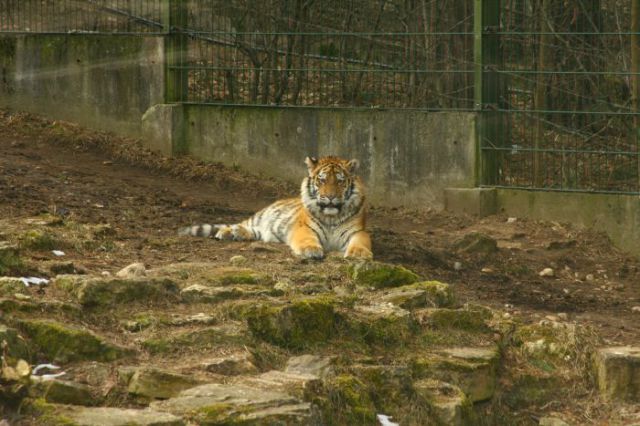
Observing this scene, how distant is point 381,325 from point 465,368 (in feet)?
1.79

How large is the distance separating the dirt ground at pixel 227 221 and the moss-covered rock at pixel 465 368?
1189mm

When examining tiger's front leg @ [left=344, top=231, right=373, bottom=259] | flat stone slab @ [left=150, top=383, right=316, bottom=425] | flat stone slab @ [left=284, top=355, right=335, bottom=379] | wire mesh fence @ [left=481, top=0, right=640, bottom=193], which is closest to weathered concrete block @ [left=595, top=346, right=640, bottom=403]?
flat stone slab @ [left=284, top=355, right=335, bottom=379]

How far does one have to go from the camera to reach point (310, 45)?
41.7 ft

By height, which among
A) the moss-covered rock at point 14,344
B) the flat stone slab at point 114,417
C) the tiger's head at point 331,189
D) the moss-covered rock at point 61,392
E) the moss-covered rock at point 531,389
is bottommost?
the moss-covered rock at point 531,389

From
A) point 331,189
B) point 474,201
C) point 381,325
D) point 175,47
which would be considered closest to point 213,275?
point 381,325

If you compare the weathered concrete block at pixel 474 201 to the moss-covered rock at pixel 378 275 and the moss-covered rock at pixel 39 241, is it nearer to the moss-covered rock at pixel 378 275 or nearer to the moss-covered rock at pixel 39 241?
the moss-covered rock at pixel 378 275

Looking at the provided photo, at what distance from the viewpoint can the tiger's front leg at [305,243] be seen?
30.3ft

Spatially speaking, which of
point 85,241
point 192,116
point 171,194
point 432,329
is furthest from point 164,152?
point 432,329

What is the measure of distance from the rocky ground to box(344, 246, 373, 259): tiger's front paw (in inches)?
4.9

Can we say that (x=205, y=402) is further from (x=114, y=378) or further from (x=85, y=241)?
(x=85, y=241)

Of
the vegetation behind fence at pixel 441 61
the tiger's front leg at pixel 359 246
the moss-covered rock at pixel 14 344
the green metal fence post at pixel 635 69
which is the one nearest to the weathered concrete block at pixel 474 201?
the vegetation behind fence at pixel 441 61

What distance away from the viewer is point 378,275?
827 centimetres

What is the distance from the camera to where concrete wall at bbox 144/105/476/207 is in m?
11.9

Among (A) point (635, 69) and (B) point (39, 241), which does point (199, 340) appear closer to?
(B) point (39, 241)
